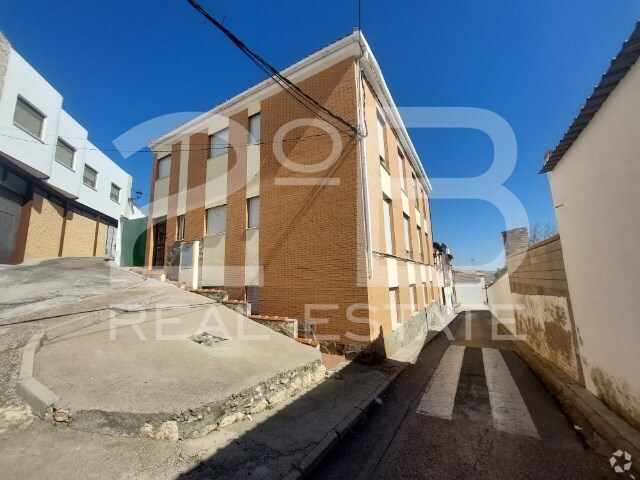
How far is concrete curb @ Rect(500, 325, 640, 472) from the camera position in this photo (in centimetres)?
352

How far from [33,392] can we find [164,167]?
11.7 m

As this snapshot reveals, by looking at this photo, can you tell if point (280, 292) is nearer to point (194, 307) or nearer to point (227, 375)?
point (194, 307)

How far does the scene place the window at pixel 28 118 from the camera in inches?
408

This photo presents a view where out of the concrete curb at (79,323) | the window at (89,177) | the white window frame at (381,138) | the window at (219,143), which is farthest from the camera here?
the window at (89,177)

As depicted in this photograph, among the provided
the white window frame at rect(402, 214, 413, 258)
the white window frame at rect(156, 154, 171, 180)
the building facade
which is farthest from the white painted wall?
the white window frame at rect(402, 214, 413, 258)

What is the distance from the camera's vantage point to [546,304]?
25.2ft

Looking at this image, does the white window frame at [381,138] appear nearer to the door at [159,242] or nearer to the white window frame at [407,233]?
the white window frame at [407,233]

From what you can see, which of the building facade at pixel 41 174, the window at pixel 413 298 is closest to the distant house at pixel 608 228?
the window at pixel 413 298

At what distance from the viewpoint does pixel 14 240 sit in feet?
35.1

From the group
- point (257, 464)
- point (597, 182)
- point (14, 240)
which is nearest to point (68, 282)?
point (14, 240)

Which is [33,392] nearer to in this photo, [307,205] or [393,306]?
[307,205]

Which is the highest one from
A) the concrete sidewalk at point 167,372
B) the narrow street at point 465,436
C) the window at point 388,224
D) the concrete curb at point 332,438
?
the window at point 388,224

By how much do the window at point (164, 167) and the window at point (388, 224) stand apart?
9824 millimetres

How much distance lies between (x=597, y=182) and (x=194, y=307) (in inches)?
339
